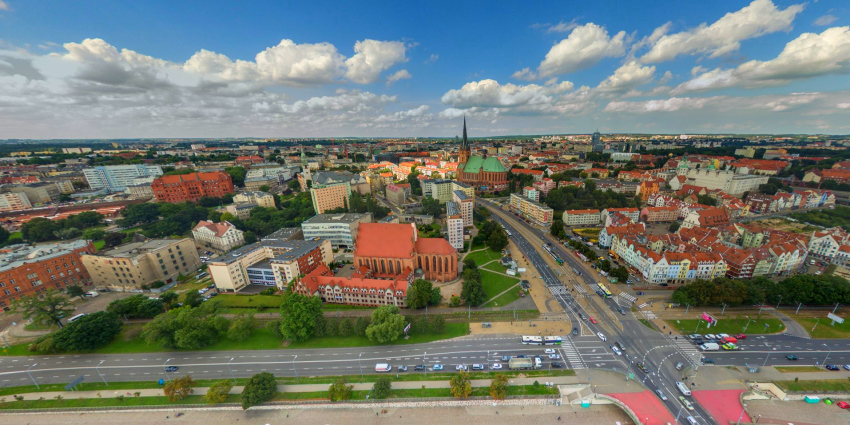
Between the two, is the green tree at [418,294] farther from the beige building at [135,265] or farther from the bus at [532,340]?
the beige building at [135,265]

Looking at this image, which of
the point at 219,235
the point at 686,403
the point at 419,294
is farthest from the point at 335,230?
the point at 686,403

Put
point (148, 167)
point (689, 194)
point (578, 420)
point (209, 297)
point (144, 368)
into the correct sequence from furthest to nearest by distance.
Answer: point (148, 167)
point (689, 194)
point (209, 297)
point (144, 368)
point (578, 420)

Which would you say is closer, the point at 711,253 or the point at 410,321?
the point at 410,321

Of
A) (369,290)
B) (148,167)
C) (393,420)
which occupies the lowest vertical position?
(393,420)

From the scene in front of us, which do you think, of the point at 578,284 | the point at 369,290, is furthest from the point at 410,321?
the point at 578,284

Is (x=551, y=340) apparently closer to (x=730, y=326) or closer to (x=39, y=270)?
(x=730, y=326)

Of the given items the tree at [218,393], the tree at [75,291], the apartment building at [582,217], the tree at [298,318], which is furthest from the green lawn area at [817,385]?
the tree at [75,291]

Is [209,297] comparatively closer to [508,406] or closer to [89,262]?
[89,262]
